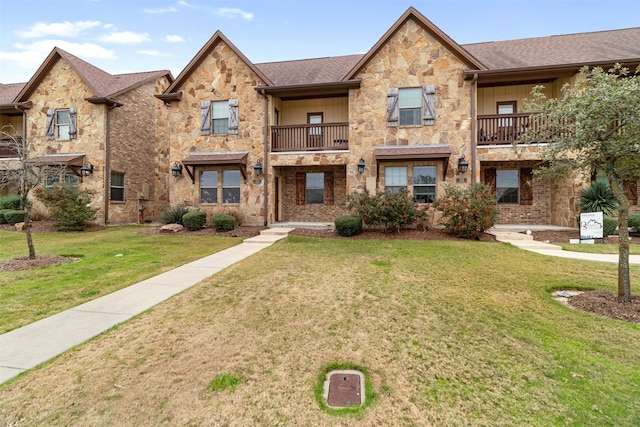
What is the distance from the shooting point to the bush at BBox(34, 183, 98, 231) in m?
13.1

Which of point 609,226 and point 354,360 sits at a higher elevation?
point 609,226

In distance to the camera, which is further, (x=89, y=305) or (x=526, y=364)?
(x=89, y=305)

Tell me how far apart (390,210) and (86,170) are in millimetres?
15355

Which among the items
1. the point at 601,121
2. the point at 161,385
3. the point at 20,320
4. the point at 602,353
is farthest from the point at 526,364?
the point at 20,320

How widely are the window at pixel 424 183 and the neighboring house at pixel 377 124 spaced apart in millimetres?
45

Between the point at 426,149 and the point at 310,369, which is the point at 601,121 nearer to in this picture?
the point at 310,369

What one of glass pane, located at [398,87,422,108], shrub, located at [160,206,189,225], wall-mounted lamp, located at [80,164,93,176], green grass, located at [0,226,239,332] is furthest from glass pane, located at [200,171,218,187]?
glass pane, located at [398,87,422,108]

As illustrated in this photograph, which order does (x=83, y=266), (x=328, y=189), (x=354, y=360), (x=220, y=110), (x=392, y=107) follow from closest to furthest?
(x=354, y=360) → (x=83, y=266) → (x=392, y=107) → (x=220, y=110) → (x=328, y=189)

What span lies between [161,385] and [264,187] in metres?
11.8

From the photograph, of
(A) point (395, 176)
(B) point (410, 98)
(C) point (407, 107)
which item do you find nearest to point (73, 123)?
(A) point (395, 176)

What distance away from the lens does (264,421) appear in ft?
7.45

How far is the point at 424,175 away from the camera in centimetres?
1301

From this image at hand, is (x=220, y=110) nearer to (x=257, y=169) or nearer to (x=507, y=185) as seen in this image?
(x=257, y=169)

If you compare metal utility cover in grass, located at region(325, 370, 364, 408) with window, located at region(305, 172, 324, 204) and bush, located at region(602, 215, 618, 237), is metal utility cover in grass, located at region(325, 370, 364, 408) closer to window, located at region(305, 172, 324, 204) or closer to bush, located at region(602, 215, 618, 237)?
bush, located at region(602, 215, 618, 237)
